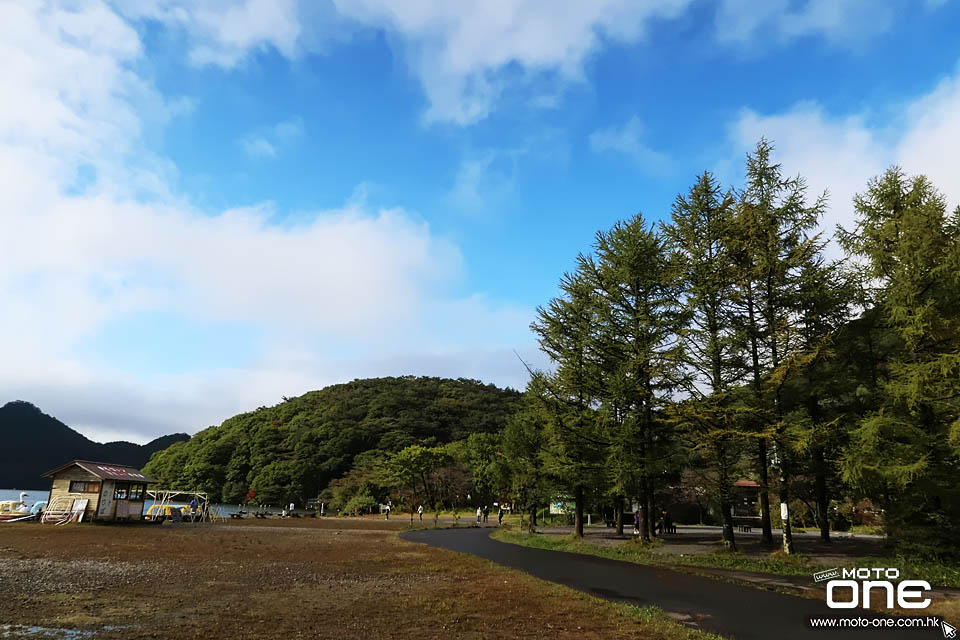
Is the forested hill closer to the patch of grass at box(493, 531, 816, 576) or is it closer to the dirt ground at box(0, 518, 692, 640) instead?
the patch of grass at box(493, 531, 816, 576)

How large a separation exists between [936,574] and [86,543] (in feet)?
97.6

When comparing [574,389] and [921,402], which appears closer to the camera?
[921,402]

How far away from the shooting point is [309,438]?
9900 cm

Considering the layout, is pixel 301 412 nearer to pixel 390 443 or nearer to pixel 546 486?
pixel 390 443

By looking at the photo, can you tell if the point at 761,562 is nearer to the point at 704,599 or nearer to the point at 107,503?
the point at 704,599

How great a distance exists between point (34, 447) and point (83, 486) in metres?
163

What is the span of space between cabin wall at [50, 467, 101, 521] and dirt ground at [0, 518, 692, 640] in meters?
16.6

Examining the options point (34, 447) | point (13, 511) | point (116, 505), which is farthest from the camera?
point (34, 447)

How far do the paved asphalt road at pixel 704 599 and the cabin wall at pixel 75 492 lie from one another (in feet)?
96.4

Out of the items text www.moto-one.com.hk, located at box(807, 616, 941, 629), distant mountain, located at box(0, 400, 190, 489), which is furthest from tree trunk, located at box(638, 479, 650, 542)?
distant mountain, located at box(0, 400, 190, 489)

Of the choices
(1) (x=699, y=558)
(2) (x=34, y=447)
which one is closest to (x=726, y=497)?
(1) (x=699, y=558)

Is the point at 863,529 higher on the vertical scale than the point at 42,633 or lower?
lower

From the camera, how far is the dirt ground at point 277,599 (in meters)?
8.38

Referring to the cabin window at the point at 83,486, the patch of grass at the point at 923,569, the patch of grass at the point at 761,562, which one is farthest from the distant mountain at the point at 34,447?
the patch of grass at the point at 923,569
